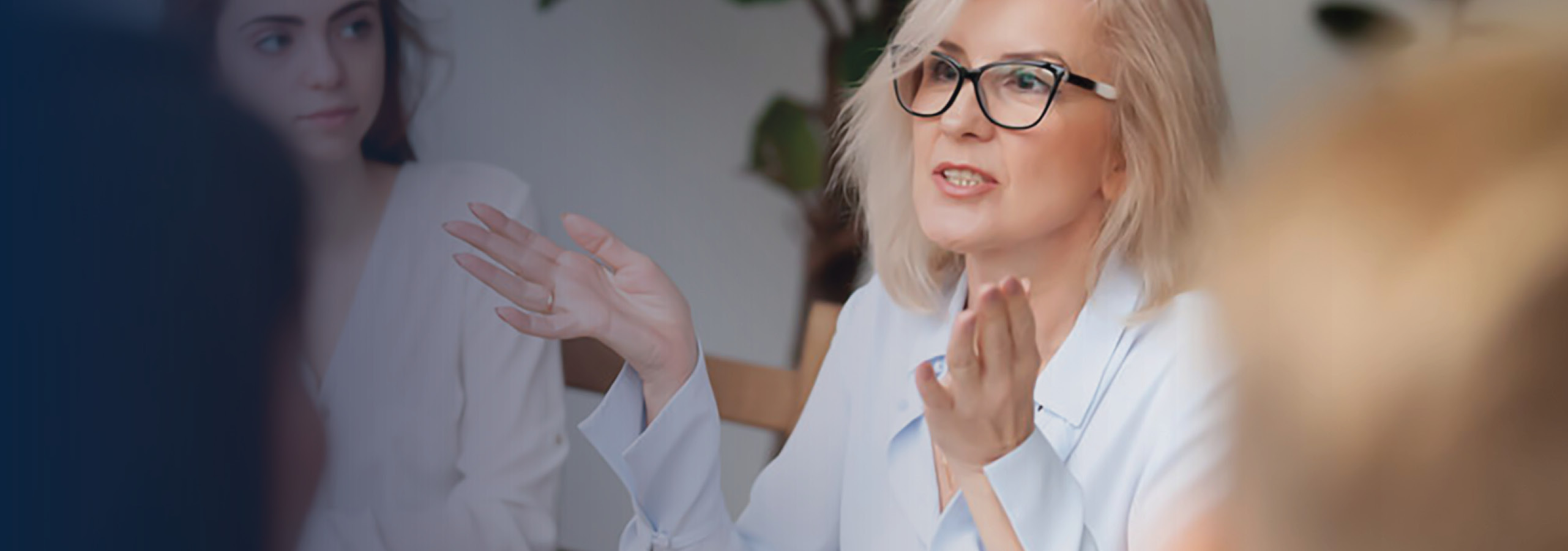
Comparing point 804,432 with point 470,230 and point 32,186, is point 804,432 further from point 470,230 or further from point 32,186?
point 32,186

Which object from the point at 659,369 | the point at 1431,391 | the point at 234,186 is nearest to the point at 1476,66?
the point at 1431,391

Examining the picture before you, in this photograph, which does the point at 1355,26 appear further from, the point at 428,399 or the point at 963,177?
the point at 428,399

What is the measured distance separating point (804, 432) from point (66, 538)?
40 cm

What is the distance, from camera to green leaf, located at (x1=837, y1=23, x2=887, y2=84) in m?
0.92

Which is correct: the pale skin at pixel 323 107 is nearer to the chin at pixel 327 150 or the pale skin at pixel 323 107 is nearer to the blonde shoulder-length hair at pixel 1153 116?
the chin at pixel 327 150

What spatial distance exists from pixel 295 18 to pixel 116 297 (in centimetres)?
17

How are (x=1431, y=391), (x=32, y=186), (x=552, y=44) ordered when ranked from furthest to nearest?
1. (x=552, y=44)
2. (x=32, y=186)
3. (x=1431, y=391)

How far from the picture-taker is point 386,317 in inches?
29.7

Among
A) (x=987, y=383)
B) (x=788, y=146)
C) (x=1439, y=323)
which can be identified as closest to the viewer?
(x=1439, y=323)

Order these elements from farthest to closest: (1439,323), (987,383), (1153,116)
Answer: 1. (1153,116)
2. (987,383)
3. (1439,323)

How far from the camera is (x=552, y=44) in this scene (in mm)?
809

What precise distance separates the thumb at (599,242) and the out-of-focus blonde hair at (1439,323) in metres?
0.44

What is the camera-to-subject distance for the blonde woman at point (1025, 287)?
69 centimetres

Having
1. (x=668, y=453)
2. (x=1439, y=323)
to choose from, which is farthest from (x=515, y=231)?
(x=1439, y=323)
